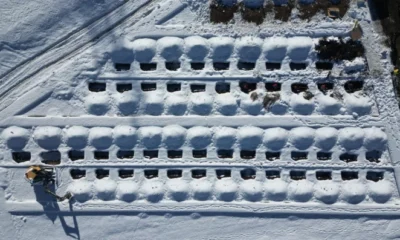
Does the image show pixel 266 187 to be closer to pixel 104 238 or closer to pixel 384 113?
pixel 384 113

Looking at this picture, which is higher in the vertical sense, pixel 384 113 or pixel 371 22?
pixel 371 22

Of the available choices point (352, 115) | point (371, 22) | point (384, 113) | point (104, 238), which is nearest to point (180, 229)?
point (104, 238)

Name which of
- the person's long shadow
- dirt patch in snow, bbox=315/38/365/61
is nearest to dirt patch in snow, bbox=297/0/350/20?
dirt patch in snow, bbox=315/38/365/61

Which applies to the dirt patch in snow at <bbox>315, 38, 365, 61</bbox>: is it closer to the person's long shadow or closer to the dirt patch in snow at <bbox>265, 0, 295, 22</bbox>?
the dirt patch in snow at <bbox>265, 0, 295, 22</bbox>

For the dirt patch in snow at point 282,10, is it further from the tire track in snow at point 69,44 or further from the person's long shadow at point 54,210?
the person's long shadow at point 54,210

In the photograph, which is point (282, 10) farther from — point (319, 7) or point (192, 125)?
point (192, 125)
